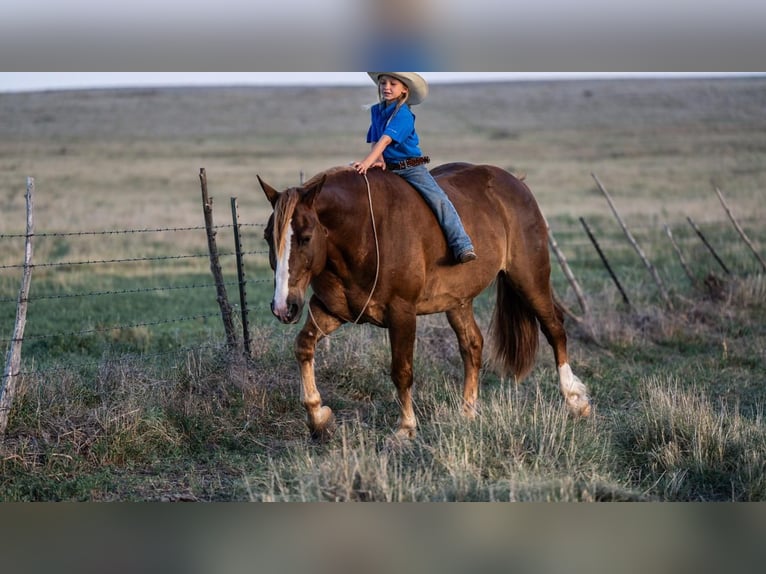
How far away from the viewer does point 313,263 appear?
6.50 meters

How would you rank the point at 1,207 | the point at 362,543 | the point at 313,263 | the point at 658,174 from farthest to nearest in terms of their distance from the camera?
the point at 658,174 < the point at 1,207 < the point at 313,263 < the point at 362,543

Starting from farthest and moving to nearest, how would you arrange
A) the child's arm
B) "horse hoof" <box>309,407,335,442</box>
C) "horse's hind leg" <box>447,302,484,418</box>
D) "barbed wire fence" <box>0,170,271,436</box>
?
"horse's hind leg" <box>447,302,484,418</box> < "barbed wire fence" <box>0,170,271,436</box> < "horse hoof" <box>309,407,335,442</box> < the child's arm

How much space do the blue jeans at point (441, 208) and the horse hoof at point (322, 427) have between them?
1635mm

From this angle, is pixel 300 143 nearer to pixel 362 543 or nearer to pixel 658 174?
pixel 658 174

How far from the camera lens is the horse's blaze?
6.16 metres

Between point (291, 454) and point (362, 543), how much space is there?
1.38 meters

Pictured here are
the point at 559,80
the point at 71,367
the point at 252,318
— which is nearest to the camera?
the point at 71,367

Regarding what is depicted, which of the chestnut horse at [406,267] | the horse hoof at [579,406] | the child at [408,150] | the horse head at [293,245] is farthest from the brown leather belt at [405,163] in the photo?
the horse hoof at [579,406]

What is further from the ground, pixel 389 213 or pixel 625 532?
pixel 389 213

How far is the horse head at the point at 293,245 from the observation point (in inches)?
244

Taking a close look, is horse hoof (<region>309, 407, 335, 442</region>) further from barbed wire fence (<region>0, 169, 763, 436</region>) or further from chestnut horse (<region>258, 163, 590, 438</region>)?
barbed wire fence (<region>0, 169, 763, 436</region>)

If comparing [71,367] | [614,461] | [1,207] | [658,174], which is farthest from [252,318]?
[658,174]

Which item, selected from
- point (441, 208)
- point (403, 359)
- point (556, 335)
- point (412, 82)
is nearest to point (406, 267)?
point (441, 208)

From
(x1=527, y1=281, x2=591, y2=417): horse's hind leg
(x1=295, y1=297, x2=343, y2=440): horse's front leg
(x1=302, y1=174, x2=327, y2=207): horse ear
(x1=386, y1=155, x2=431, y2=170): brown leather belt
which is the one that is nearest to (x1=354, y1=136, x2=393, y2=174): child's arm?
(x1=386, y1=155, x2=431, y2=170): brown leather belt
